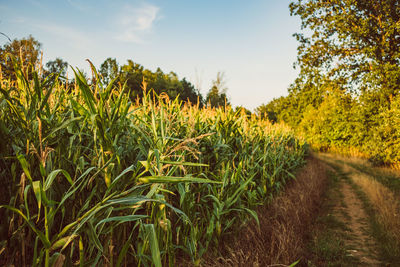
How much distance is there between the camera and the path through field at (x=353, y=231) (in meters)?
3.48

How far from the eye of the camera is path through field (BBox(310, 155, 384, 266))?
137 inches

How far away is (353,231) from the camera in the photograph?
457 centimetres

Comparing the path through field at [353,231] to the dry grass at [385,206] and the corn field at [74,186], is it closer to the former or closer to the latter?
Result: the dry grass at [385,206]

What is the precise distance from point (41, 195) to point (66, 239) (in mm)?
265

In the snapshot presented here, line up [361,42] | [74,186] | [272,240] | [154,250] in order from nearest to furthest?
[154,250]
[74,186]
[272,240]
[361,42]

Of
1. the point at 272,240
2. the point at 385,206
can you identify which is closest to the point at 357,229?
the point at 385,206

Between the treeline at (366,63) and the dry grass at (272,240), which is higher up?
the treeline at (366,63)

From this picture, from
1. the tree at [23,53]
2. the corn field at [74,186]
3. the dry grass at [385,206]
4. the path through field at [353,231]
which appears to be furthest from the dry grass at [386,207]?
the tree at [23,53]

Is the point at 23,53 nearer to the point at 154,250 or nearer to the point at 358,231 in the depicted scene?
the point at 154,250

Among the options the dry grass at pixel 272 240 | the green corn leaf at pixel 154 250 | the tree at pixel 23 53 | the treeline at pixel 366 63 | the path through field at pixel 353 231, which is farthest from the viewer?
the treeline at pixel 366 63

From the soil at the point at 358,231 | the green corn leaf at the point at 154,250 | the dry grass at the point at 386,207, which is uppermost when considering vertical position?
the green corn leaf at the point at 154,250

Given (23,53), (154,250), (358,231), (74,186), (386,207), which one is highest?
(23,53)

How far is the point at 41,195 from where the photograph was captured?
3.84 ft

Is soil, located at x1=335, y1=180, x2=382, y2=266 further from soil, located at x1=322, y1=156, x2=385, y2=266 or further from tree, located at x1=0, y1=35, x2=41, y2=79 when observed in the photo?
tree, located at x1=0, y1=35, x2=41, y2=79
